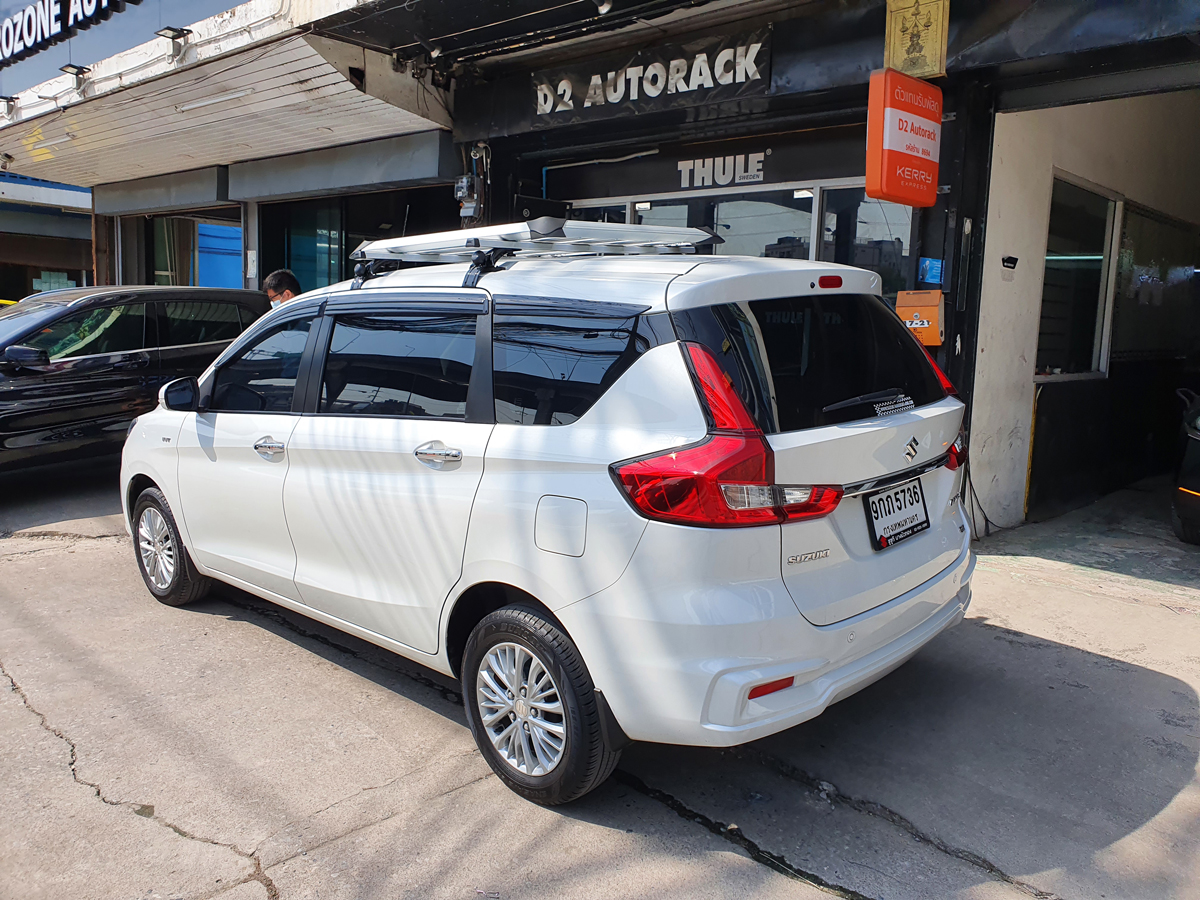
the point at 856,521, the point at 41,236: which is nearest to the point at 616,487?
the point at 856,521

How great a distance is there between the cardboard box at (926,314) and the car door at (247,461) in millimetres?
3818

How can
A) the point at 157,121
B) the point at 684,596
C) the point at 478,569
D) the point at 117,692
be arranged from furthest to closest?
the point at 157,121, the point at 117,692, the point at 478,569, the point at 684,596

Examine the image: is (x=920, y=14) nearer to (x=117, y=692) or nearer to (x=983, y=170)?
(x=983, y=170)

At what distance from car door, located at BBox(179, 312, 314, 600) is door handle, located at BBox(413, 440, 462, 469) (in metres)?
0.93

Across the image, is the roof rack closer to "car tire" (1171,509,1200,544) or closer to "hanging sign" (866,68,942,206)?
"hanging sign" (866,68,942,206)

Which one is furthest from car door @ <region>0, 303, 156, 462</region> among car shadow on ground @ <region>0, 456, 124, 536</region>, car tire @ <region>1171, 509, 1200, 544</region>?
car tire @ <region>1171, 509, 1200, 544</region>

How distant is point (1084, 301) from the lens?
307 inches

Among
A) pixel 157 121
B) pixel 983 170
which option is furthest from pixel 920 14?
pixel 157 121

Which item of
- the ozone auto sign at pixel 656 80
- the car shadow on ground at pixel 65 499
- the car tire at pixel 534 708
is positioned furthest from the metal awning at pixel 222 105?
the car tire at pixel 534 708

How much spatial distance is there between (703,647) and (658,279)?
115cm

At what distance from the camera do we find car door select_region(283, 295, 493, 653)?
318 cm

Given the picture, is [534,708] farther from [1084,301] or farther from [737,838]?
[1084,301]

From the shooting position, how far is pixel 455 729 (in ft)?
11.8

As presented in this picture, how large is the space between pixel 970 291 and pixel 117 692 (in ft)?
18.2
